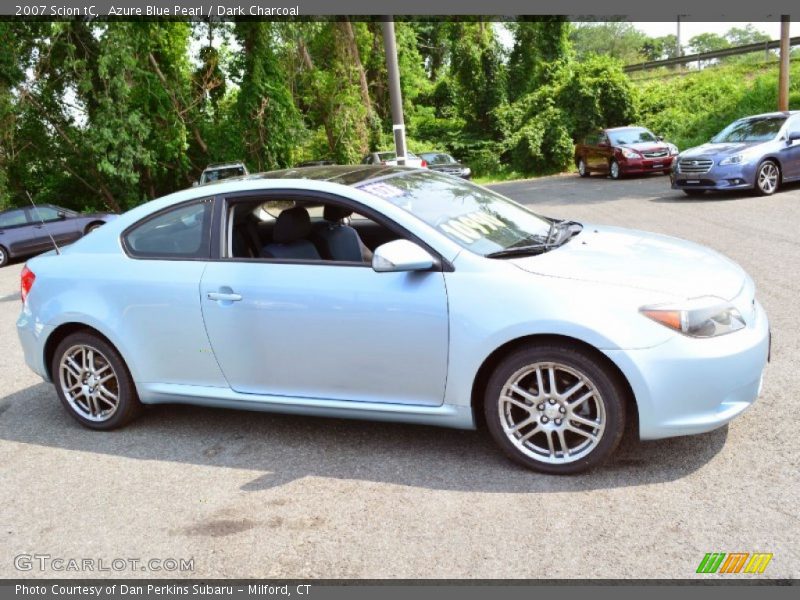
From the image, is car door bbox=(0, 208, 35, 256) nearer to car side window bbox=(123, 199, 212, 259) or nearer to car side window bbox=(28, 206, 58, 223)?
car side window bbox=(28, 206, 58, 223)

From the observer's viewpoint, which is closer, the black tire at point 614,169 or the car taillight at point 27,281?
the car taillight at point 27,281

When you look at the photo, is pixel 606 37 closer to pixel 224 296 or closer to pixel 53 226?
pixel 53 226

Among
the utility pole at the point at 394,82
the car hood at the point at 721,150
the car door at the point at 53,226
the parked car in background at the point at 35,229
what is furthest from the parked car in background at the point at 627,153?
the car door at the point at 53,226

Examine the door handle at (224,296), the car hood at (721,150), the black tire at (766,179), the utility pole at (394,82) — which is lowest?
the black tire at (766,179)

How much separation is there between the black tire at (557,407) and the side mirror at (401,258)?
655mm

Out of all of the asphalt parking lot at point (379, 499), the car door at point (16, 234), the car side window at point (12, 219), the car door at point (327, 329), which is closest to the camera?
the asphalt parking lot at point (379, 499)

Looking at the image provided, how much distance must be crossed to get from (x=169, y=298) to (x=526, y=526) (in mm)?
2506

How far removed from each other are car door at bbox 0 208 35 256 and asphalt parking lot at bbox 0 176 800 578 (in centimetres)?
1376

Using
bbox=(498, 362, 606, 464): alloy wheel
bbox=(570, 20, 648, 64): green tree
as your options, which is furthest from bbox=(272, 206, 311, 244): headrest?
bbox=(570, 20, 648, 64): green tree

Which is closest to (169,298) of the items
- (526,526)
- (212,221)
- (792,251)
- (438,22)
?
(212,221)

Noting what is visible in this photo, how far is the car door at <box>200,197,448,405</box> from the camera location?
14.0 feet

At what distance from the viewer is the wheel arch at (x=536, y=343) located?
397 centimetres
